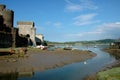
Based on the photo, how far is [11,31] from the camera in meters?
61.0

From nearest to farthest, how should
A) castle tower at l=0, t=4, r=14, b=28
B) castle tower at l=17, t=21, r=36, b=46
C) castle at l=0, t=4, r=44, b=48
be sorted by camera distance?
1. castle at l=0, t=4, r=44, b=48
2. castle tower at l=0, t=4, r=14, b=28
3. castle tower at l=17, t=21, r=36, b=46

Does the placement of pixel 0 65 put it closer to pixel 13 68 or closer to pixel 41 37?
pixel 13 68

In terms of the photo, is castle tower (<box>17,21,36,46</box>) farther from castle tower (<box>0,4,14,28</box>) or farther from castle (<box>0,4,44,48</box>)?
castle tower (<box>0,4,14,28</box>)

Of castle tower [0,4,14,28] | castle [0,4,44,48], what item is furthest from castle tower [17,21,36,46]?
castle tower [0,4,14,28]

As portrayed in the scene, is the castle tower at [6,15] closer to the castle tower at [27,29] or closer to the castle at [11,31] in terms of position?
the castle at [11,31]

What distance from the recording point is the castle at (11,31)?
56.4 metres

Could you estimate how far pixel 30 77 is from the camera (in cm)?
2512

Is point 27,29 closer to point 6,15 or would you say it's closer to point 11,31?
point 6,15

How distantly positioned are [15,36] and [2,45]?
25.2ft

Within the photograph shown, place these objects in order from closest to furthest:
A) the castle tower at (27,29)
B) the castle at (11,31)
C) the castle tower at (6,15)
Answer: the castle at (11,31), the castle tower at (6,15), the castle tower at (27,29)

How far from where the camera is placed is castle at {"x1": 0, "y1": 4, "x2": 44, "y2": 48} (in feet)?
185

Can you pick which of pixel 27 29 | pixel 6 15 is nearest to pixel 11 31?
pixel 6 15

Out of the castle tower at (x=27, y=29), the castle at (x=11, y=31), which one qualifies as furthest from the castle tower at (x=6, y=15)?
the castle tower at (x=27, y=29)

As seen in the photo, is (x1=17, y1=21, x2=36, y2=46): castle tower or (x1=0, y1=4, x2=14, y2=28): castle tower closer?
(x1=0, y1=4, x2=14, y2=28): castle tower
